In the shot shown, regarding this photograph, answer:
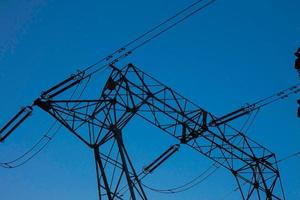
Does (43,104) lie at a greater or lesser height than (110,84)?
lesser

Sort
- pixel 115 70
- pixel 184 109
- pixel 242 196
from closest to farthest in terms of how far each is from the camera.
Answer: pixel 115 70, pixel 184 109, pixel 242 196

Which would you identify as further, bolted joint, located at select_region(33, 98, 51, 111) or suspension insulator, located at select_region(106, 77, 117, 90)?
suspension insulator, located at select_region(106, 77, 117, 90)

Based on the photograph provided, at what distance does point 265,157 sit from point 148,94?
861cm

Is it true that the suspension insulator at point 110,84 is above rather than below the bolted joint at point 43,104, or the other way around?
above

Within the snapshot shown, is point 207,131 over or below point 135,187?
over

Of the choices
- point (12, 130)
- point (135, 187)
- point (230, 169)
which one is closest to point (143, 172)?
point (135, 187)

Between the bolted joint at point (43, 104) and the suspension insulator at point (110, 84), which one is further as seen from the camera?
the suspension insulator at point (110, 84)

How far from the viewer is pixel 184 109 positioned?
68.6 ft

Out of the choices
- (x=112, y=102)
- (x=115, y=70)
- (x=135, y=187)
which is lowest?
(x=135, y=187)

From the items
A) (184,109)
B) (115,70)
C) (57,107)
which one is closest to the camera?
(57,107)

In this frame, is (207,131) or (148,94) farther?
(207,131)

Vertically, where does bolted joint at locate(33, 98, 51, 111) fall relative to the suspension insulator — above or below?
below

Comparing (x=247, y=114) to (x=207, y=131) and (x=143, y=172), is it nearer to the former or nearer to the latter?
(x=207, y=131)

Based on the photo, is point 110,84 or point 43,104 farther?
point 110,84
